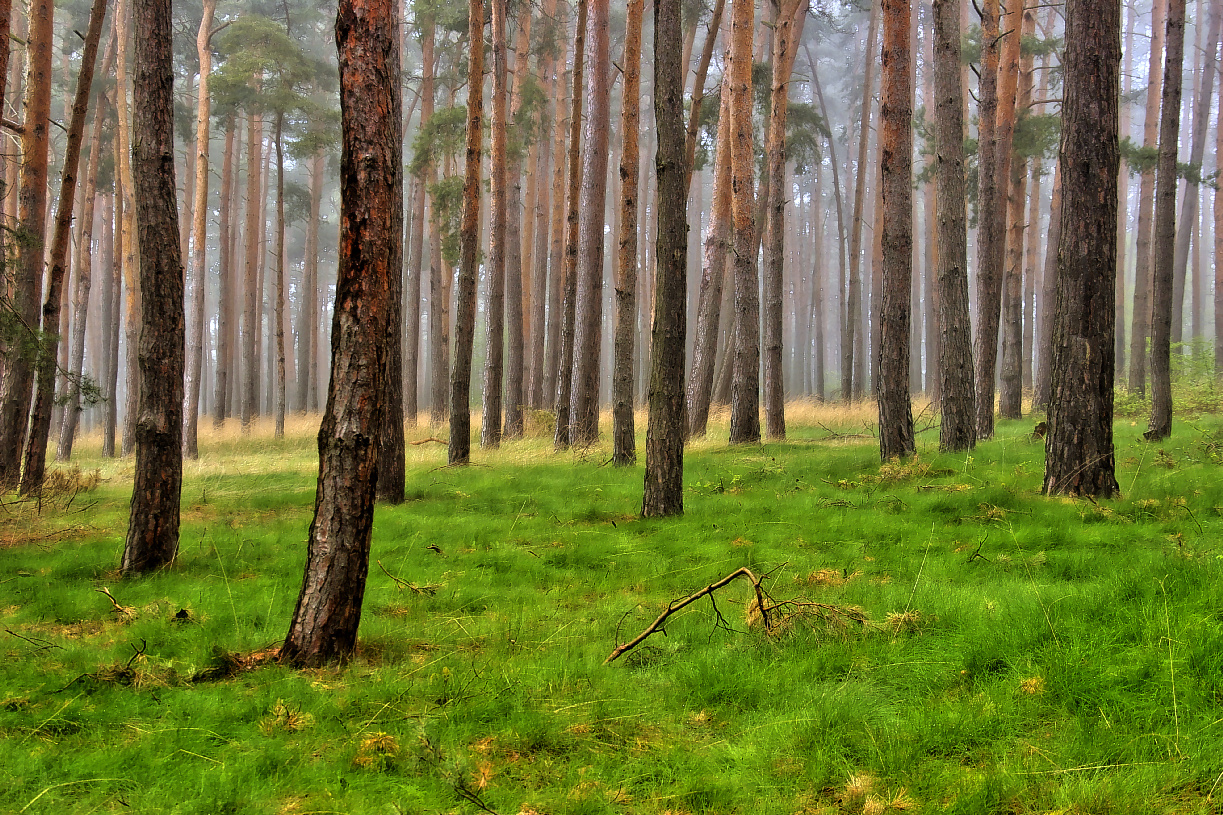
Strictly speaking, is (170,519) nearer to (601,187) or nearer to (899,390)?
(899,390)

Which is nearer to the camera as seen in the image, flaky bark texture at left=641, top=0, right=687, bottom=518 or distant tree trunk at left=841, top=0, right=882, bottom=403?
flaky bark texture at left=641, top=0, right=687, bottom=518

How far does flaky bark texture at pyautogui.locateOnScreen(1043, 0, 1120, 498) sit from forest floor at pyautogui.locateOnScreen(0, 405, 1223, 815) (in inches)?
24.4

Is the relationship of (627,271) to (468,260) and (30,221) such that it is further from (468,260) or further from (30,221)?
(30,221)

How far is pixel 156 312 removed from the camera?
254 inches

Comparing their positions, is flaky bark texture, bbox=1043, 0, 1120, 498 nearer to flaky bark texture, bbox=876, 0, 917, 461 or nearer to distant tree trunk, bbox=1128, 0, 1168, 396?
flaky bark texture, bbox=876, 0, 917, 461

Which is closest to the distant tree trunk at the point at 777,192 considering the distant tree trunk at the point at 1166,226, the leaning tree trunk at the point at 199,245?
the distant tree trunk at the point at 1166,226

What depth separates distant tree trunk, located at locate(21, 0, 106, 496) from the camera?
30.3 ft

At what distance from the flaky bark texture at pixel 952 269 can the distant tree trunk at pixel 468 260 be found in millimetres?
7080

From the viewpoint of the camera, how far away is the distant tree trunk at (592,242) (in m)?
14.2

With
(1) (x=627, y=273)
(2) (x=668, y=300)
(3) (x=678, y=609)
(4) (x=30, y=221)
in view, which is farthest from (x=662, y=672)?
(4) (x=30, y=221)

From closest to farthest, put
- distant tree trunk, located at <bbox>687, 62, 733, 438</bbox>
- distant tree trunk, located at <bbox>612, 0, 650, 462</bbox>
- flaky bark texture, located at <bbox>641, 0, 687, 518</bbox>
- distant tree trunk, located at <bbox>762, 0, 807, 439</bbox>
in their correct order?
flaky bark texture, located at <bbox>641, 0, 687, 518</bbox>
distant tree trunk, located at <bbox>612, 0, 650, 462</bbox>
distant tree trunk, located at <bbox>762, 0, 807, 439</bbox>
distant tree trunk, located at <bbox>687, 62, 733, 438</bbox>

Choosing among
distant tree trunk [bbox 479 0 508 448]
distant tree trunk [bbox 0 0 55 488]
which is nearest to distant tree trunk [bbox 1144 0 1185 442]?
distant tree trunk [bbox 479 0 508 448]

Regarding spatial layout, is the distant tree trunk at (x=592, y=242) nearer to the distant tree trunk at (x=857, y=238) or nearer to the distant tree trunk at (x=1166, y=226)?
the distant tree trunk at (x=1166, y=226)

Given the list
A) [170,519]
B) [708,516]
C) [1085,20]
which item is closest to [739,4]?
[1085,20]
